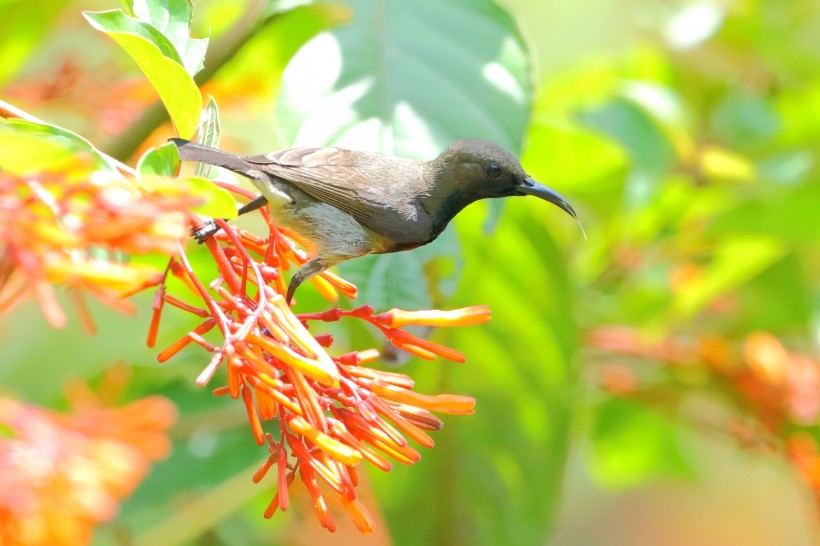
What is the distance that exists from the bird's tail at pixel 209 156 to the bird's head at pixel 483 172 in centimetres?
26

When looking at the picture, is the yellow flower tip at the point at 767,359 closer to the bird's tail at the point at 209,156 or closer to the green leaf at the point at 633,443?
the green leaf at the point at 633,443

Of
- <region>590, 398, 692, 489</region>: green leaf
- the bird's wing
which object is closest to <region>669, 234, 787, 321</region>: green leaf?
<region>590, 398, 692, 489</region>: green leaf

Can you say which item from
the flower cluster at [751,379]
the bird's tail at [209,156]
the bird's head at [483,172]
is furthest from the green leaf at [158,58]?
the flower cluster at [751,379]

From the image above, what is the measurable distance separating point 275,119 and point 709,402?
1.09 meters

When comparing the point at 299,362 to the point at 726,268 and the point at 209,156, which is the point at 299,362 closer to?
the point at 209,156

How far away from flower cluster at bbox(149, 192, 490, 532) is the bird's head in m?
0.30

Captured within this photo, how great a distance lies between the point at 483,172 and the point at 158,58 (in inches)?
16.2

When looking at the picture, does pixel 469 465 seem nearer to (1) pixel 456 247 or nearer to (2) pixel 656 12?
(1) pixel 456 247

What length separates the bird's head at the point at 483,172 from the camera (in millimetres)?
1014

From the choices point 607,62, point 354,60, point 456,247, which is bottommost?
point 607,62

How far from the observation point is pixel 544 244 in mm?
1292

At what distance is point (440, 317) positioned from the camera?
743 mm

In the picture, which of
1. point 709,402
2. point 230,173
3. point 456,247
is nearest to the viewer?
point 230,173

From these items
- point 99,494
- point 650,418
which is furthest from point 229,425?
point 650,418
